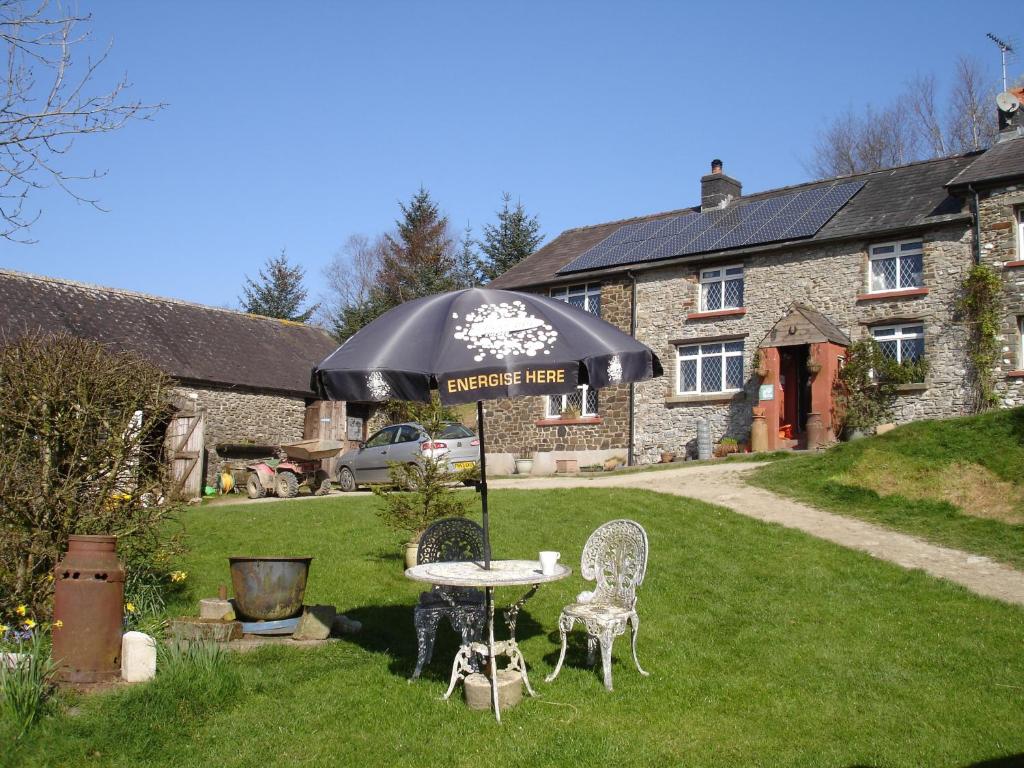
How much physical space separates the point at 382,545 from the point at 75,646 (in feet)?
17.7

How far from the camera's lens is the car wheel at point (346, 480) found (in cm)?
2025

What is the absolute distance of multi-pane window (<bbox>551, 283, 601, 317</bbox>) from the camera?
961 inches

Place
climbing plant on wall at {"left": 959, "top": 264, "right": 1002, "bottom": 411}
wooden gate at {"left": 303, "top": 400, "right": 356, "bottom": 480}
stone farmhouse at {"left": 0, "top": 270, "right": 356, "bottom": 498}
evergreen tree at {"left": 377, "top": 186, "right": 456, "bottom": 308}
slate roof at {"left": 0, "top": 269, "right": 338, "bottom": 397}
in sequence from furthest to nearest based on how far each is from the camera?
evergreen tree at {"left": 377, "top": 186, "right": 456, "bottom": 308} → wooden gate at {"left": 303, "top": 400, "right": 356, "bottom": 480} → slate roof at {"left": 0, "top": 269, "right": 338, "bottom": 397} → stone farmhouse at {"left": 0, "top": 270, "right": 356, "bottom": 498} → climbing plant on wall at {"left": 959, "top": 264, "right": 1002, "bottom": 411}

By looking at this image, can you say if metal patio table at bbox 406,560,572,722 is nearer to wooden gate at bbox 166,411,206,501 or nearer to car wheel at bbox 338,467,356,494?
car wheel at bbox 338,467,356,494

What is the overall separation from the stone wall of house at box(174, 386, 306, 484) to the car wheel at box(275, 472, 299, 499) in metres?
3.52

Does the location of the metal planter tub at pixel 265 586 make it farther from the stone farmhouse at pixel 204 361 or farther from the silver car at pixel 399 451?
the stone farmhouse at pixel 204 361

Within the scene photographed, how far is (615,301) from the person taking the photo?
78.5 ft

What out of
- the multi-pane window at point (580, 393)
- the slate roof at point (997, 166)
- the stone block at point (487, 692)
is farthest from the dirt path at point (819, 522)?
the slate roof at point (997, 166)

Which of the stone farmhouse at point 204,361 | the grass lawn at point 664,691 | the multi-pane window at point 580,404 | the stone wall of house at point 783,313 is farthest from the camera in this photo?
the multi-pane window at point 580,404

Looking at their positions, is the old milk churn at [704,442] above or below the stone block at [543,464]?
above

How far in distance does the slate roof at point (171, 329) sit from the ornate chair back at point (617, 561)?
1528 cm

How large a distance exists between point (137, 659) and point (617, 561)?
3495 mm

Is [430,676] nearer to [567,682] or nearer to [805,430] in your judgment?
[567,682]

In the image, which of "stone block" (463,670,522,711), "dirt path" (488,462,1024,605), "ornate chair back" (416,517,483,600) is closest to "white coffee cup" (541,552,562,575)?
"stone block" (463,670,522,711)
